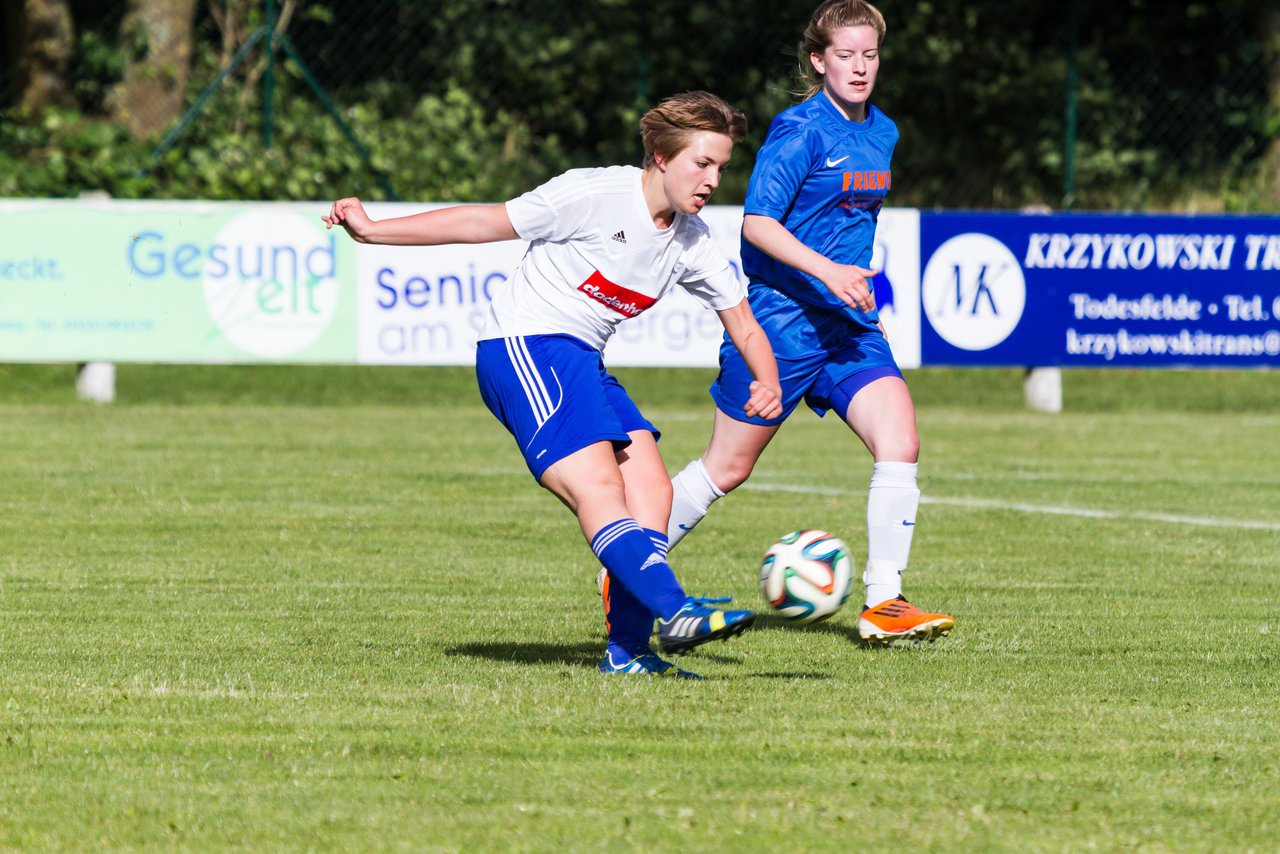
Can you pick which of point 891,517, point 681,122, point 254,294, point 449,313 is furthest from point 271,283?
point 681,122

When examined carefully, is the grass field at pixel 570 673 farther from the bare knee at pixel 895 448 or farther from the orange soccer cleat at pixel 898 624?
the bare knee at pixel 895 448

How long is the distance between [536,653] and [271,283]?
996 centimetres

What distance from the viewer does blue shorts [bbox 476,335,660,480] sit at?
220 inches

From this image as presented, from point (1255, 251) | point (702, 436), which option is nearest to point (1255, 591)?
point (702, 436)

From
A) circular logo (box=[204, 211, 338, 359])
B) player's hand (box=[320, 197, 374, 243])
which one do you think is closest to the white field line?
player's hand (box=[320, 197, 374, 243])

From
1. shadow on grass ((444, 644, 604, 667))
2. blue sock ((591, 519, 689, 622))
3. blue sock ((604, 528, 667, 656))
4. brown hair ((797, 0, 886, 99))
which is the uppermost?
brown hair ((797, 0, 886, 99))

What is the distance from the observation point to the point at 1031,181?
2236 cm

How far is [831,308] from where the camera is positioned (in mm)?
6637

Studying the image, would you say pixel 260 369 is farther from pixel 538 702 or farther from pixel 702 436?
pixel 538 702

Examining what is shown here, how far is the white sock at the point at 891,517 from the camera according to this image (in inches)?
259

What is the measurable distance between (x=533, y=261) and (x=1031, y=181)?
1732cm

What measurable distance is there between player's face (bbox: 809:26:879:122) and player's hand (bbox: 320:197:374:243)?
1.77 metres

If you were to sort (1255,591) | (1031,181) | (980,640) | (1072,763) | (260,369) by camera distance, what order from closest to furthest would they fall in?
1. (1072,763)
2. (980,640)
3. (1255,591)
4. (260,369)
5. (1031,181)

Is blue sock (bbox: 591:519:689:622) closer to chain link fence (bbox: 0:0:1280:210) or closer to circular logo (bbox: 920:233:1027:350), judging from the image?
circular logo (bbox: 920:233:1027:350)
